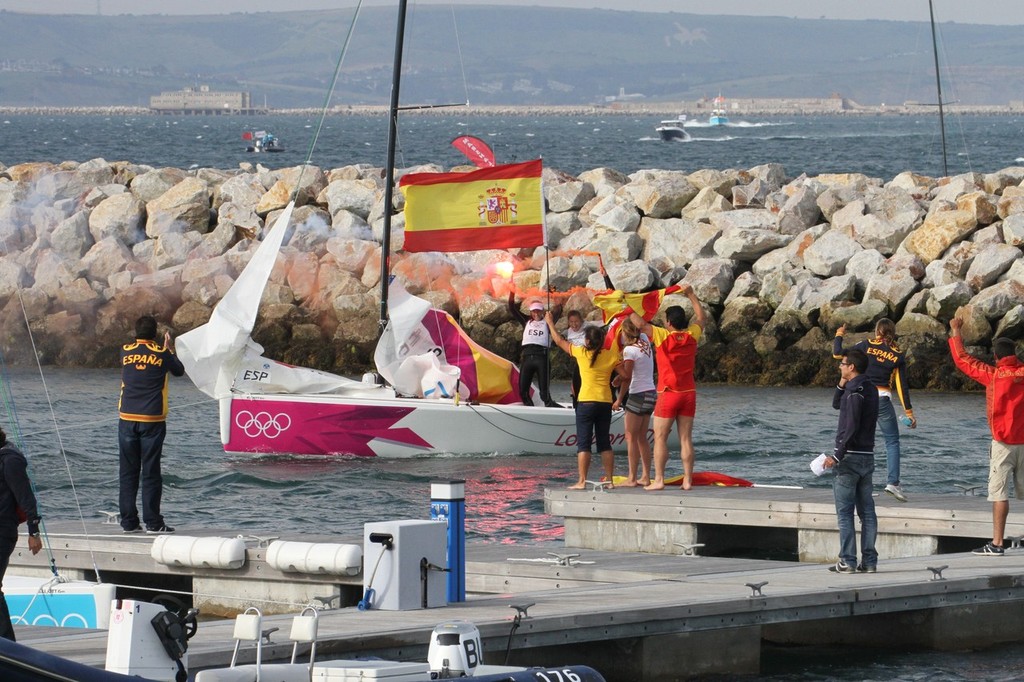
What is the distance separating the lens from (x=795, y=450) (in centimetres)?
2267

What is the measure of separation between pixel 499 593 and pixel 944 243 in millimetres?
18724

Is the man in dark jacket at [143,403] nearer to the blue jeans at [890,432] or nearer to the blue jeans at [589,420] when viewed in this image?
the blue jeans at [589,420]

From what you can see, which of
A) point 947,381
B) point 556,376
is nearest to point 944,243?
point 947,381

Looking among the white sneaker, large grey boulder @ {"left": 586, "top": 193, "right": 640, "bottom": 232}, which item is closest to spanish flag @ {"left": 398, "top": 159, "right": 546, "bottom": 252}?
the white sneaker

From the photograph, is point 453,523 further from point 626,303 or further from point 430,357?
point 430,357

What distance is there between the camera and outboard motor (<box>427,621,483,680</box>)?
820cm

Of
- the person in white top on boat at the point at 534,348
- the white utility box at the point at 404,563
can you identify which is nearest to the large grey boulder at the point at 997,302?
the person in white top on boat at the point at 534,348

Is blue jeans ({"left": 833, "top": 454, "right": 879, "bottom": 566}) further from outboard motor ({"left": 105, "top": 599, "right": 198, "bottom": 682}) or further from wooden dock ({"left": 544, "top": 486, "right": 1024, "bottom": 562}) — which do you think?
outboard motor ({"left": 105, "top": 599, "right": 198, "bottom": 682})

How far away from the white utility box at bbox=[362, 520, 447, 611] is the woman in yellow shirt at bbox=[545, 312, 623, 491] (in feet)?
14.5

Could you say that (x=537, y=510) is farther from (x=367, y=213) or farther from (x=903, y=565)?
(x=367, y=213)

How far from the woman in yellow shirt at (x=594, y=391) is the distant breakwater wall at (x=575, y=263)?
1125 centimetres

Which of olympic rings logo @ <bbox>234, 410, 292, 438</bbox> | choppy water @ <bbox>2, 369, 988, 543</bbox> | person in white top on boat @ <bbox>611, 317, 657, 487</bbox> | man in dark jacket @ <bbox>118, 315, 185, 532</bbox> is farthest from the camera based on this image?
olympic rings logo @ <bbox>234, 410, 292, 438</bbox>

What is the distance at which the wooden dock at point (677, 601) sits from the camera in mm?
10094

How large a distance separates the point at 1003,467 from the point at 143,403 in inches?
256
